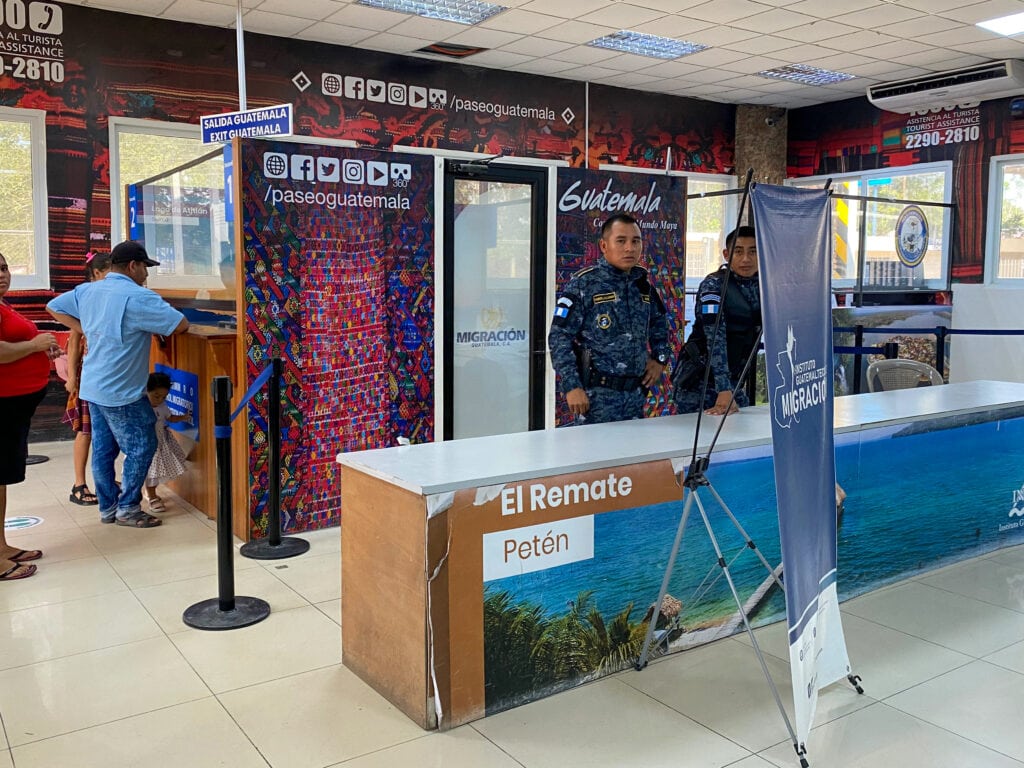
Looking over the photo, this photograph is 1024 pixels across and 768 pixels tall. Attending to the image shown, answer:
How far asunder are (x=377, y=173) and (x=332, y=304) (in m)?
0.75

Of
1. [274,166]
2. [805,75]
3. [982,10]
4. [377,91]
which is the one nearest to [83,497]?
[274,166]

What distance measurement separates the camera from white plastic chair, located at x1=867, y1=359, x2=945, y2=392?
19.4 ft

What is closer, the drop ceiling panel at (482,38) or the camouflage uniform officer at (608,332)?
the camouflage uniform officer at (608,332)

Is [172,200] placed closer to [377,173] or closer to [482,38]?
[377,173]

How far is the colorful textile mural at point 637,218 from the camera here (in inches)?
215

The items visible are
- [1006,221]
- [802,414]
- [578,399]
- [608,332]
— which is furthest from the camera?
[1006,221]

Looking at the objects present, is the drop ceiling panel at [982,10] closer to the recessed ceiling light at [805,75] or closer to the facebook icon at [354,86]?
the recessed ceiling light at [805,75]

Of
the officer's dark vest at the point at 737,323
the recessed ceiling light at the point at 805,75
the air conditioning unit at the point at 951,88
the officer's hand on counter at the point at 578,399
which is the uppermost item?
the recessed ceiling light at the point at 805,75

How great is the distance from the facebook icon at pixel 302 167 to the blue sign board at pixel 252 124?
419mm

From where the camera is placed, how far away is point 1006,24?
25.0 ft

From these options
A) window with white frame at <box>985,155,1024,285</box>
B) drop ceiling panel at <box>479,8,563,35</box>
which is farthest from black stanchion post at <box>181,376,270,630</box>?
window with white frame at <box>985,155,1024,285</box>

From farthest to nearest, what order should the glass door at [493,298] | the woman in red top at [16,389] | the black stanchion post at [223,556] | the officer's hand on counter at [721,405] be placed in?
the glass door at [493,298] → the woman in red top at [16,389] → the officer's hand on counter at [721,405] → the black stanchion post at [223,556]

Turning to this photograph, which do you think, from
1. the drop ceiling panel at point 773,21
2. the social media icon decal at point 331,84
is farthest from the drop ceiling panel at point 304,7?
the drop ceiling panel at point 773,21

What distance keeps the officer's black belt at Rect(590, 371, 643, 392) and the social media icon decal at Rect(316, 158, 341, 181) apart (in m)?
1.74
